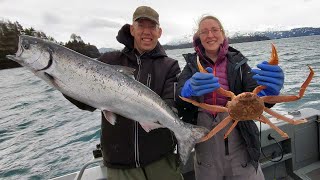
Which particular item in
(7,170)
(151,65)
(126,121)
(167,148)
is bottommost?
(7,170)

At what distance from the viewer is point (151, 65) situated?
3420 millimetres

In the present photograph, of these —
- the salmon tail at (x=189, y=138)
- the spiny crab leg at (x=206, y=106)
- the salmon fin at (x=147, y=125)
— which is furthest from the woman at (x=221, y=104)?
the salmon fin at (x=147, y=125)

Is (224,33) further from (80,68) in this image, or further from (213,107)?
(80,68)

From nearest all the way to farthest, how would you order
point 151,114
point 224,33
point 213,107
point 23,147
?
point 151,114
point 213,107
point 224,33
point 23,147

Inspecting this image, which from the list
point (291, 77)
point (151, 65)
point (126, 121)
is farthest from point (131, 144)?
point (291, 77)

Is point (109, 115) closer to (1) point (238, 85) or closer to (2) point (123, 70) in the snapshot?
(2) point (123, 70)

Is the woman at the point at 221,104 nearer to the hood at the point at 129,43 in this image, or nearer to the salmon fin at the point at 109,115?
the hood at the point at 129,43

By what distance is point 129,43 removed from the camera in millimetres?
3523

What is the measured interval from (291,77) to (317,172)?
1446 centimetres

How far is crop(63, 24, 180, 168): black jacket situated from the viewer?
3.16 m

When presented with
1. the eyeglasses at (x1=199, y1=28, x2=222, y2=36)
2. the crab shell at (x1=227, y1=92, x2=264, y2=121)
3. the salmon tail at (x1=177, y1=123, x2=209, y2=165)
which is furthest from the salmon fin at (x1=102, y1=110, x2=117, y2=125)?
the eyeglasses at (x1=199, y1=28, x2=222, y2=36)

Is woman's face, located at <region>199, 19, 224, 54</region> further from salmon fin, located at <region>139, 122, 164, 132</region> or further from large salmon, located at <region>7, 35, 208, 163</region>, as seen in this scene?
salmon fin, located at <region>139, 122, 164, 132</region>

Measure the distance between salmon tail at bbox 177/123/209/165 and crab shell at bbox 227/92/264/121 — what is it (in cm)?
34

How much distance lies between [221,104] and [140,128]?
0.97m
